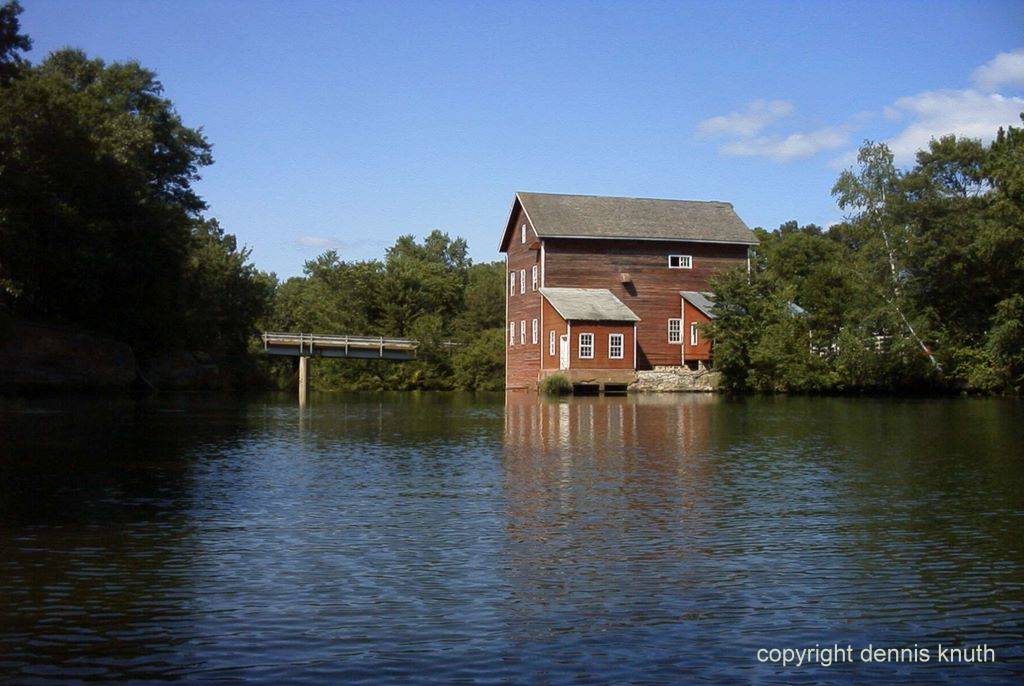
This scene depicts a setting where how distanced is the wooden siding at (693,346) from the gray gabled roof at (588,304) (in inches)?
133

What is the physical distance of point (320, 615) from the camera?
28.0ft

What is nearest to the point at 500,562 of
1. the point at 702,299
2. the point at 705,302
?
the point at 705,302

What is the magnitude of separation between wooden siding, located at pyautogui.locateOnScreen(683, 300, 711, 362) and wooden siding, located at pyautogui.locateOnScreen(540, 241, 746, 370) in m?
0.25

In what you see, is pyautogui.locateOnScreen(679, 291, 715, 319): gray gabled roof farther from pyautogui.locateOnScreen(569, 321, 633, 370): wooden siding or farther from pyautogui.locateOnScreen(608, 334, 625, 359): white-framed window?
pyautogui.locateOnScreen(608, 334, 625, 359): white-framed window

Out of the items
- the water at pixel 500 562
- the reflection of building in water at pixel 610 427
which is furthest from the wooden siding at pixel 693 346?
the water at pixel 500 562

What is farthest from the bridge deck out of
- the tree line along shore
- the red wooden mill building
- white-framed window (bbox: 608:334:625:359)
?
white-framed window (bbox: 608:334:625:359)

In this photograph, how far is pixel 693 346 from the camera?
6212 cm

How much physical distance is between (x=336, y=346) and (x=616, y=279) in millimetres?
19641

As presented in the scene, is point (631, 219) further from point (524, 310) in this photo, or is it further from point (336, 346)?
point (336, 346)

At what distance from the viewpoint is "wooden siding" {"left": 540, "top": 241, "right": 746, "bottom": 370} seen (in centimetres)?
6153

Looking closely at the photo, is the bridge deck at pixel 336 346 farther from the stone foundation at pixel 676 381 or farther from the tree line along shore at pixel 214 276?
the stone foundation at pixel 676 381

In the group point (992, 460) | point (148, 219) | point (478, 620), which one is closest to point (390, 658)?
point (478, 620)

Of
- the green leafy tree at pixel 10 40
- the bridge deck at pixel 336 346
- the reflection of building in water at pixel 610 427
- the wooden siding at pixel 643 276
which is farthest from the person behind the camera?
the bridge deck at pixel 336 346

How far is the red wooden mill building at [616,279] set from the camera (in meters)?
58.4
